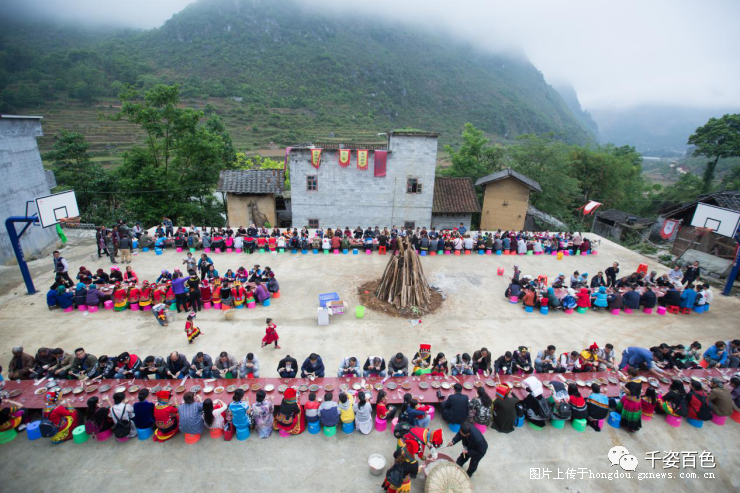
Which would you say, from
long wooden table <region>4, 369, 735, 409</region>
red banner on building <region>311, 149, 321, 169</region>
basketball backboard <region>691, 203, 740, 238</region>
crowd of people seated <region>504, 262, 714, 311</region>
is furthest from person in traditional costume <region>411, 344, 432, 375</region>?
red banner on building <region>311, 149, 321, 169</region>

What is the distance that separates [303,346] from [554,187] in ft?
86.0

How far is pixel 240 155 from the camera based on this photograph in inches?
1535

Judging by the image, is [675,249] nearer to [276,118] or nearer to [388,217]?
[388,217]

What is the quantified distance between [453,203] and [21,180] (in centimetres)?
2370

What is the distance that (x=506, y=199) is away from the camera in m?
25.2

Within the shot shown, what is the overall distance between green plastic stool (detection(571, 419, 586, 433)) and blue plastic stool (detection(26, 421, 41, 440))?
1089 cm

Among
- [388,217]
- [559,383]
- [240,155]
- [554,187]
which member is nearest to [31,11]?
[240,155]

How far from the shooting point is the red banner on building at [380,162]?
22.4 meters

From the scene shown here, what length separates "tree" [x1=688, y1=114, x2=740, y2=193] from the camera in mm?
33406

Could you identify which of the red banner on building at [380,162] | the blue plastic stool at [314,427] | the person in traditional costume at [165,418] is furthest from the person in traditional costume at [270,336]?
the red banner on building at [380,162]

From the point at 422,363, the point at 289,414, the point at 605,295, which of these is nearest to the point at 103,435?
the point at 289,414

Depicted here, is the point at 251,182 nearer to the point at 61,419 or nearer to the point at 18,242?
the point at 18,242

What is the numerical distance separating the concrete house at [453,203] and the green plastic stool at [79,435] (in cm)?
2048

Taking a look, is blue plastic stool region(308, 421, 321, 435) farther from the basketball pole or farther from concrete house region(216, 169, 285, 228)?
concrete house region(216, 169, 285, 228)
